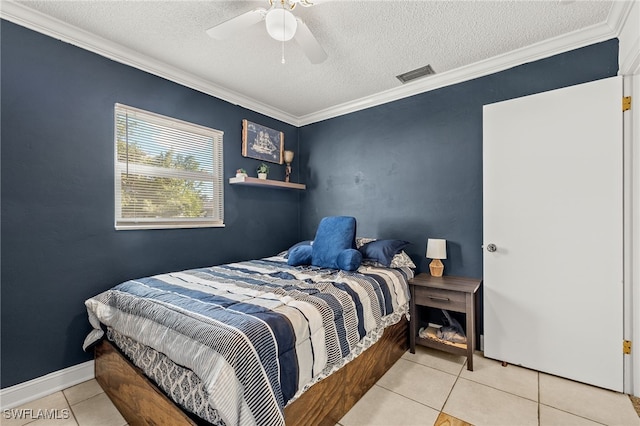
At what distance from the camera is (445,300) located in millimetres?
2375

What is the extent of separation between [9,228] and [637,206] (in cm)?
410

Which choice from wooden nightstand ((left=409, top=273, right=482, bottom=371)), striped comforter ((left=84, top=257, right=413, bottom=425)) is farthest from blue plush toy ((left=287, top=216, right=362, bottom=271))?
wooden nightstand ((left=409, top=273, right=482, bottom=371))

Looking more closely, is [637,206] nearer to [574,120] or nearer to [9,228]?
[574,120]

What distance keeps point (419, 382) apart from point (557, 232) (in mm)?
1505

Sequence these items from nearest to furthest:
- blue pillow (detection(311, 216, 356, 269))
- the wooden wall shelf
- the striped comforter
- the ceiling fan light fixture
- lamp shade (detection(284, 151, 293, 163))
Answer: the striped comforter
the ceiling fan light fixture
blue pillow (detection(311, 216, 356, 269))
the wooden wall shelf
lamp shade (detection(284, 151, 293, 163))

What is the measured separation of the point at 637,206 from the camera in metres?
1.87

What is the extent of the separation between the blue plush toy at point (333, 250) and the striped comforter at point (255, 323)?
0.47ft

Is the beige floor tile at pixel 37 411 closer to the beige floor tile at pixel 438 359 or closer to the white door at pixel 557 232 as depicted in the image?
the beige floor tile at pixel 438 359

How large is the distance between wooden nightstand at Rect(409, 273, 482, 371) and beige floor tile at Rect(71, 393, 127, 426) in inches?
86.9

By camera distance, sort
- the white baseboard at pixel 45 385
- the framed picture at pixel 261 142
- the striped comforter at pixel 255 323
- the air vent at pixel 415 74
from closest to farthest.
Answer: the striped comforter at pixel 255 323, the white baseboard at pixel 45 385, the air vent at pixel 415 74, the framed picture at pixel 261 142

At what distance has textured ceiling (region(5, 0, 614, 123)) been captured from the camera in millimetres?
1881

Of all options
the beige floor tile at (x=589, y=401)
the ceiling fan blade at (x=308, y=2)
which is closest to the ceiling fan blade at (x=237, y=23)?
the ceiling fan blade at (x=308, y=2)

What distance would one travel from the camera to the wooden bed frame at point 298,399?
1369 mm

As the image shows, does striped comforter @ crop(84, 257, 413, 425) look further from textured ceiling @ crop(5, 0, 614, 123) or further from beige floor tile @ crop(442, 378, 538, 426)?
textured ceiling @ crop(5, 0, 614, 123)
